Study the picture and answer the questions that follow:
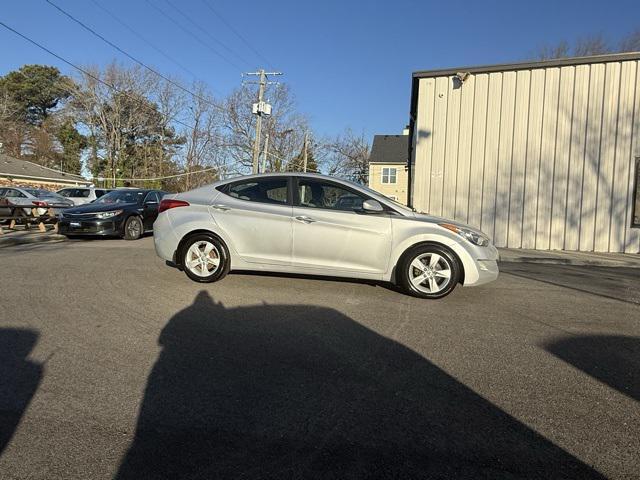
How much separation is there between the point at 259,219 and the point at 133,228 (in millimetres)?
7598

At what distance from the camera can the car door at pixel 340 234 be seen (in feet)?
19.7

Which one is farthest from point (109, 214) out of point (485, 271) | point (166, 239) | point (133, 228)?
point (485, 271)

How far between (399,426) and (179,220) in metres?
4.71

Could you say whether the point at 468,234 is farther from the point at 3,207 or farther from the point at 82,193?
the point at 82,193

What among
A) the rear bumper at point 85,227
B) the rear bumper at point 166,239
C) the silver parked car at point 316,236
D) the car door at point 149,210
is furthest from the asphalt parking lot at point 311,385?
the car door at point 149,210

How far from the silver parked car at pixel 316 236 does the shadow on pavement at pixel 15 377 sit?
256cm

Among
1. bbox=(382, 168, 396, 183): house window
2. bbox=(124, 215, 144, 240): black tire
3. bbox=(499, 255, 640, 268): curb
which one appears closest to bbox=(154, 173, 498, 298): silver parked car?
bbox=(499, 255, 640, 268): curb

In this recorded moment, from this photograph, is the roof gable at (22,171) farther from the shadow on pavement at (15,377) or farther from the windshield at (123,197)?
the shadow on pavement at (15,377)

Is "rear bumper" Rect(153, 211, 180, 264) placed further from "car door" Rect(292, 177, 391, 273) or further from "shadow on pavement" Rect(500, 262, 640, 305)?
"shadow on pavement" Rect(500, 262, 640, 305)

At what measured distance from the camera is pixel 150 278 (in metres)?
6.90

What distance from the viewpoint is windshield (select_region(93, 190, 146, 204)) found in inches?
511

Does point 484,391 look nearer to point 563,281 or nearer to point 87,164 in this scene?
point 563,281

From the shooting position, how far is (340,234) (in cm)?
605

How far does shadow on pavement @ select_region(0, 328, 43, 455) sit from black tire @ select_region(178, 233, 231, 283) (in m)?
2.42
